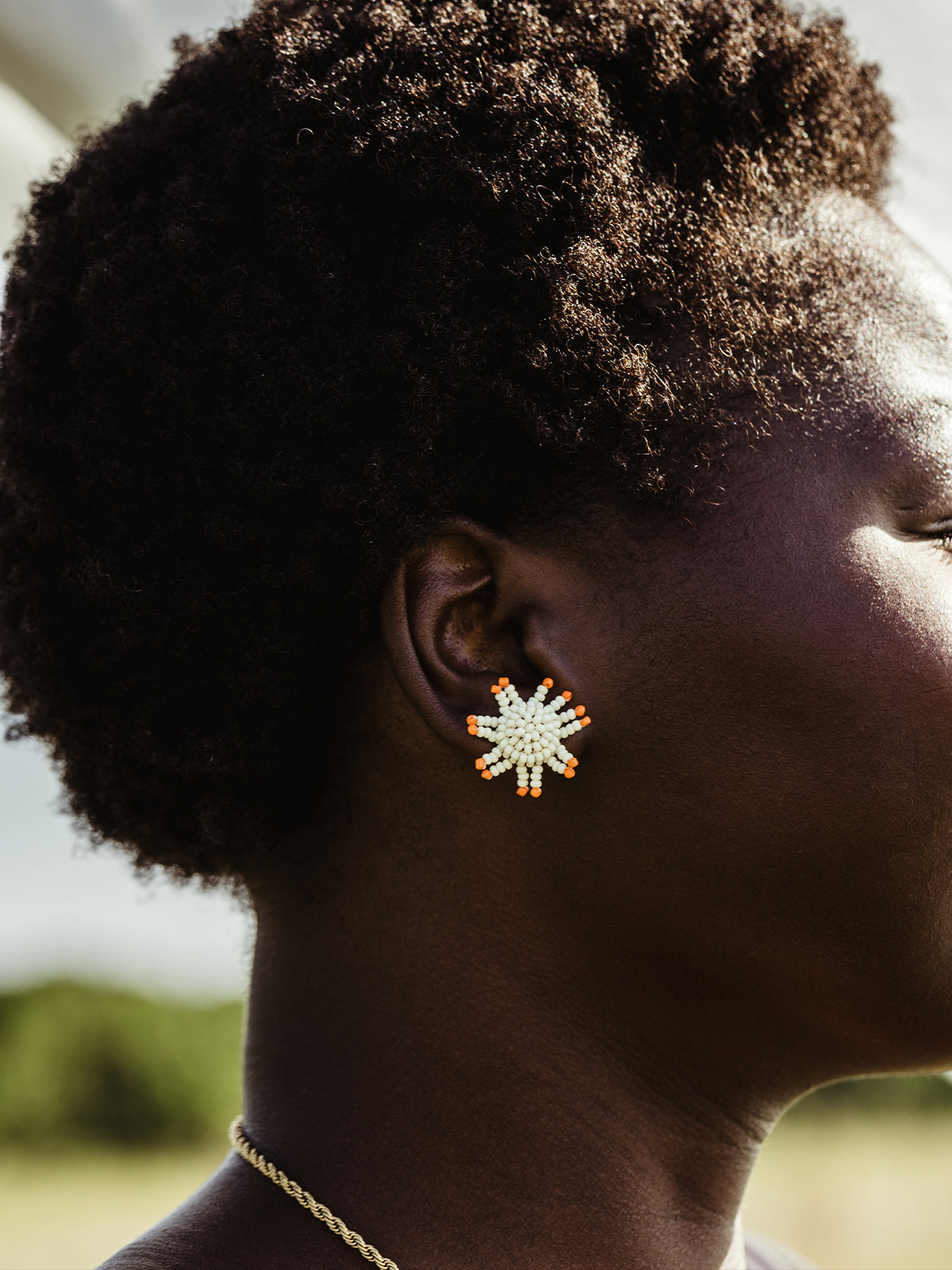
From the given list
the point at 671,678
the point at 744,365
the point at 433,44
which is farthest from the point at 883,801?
the point at 433,44

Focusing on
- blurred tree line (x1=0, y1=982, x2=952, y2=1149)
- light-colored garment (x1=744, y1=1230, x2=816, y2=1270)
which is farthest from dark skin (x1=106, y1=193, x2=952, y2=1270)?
blurred tree line (x1=0, y1=982, x2=952, y2=1149)

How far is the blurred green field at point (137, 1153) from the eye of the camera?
9195 mm

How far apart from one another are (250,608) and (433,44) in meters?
0.96

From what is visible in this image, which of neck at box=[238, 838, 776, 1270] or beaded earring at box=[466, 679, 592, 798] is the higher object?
beaded earring at box=[466, 679, 592, 798]

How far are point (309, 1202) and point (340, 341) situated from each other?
131 centimetres

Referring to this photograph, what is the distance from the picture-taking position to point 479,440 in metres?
1.87

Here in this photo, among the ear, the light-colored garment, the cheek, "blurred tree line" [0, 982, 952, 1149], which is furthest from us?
"blurred tree line" [0, 982, 952, 1149]

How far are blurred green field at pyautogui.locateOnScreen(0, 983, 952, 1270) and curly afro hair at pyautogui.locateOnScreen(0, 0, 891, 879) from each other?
7.86 m

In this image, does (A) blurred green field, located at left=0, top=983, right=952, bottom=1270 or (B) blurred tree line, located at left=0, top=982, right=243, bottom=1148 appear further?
(B) blurred tree line, located at left=0, top=982, right=243, bottom=1148

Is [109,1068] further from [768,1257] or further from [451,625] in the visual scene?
[451,625]

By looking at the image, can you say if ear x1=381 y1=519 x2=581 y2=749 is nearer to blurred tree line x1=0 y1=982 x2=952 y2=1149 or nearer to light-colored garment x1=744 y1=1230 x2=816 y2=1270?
light-colored garment x1=744 y1=1230 x2=816 y2=1270

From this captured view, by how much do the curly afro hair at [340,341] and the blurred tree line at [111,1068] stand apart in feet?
26.7

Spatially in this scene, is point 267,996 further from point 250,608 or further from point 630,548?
point 630,548

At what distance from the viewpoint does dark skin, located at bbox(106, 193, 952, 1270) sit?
1753 mm
